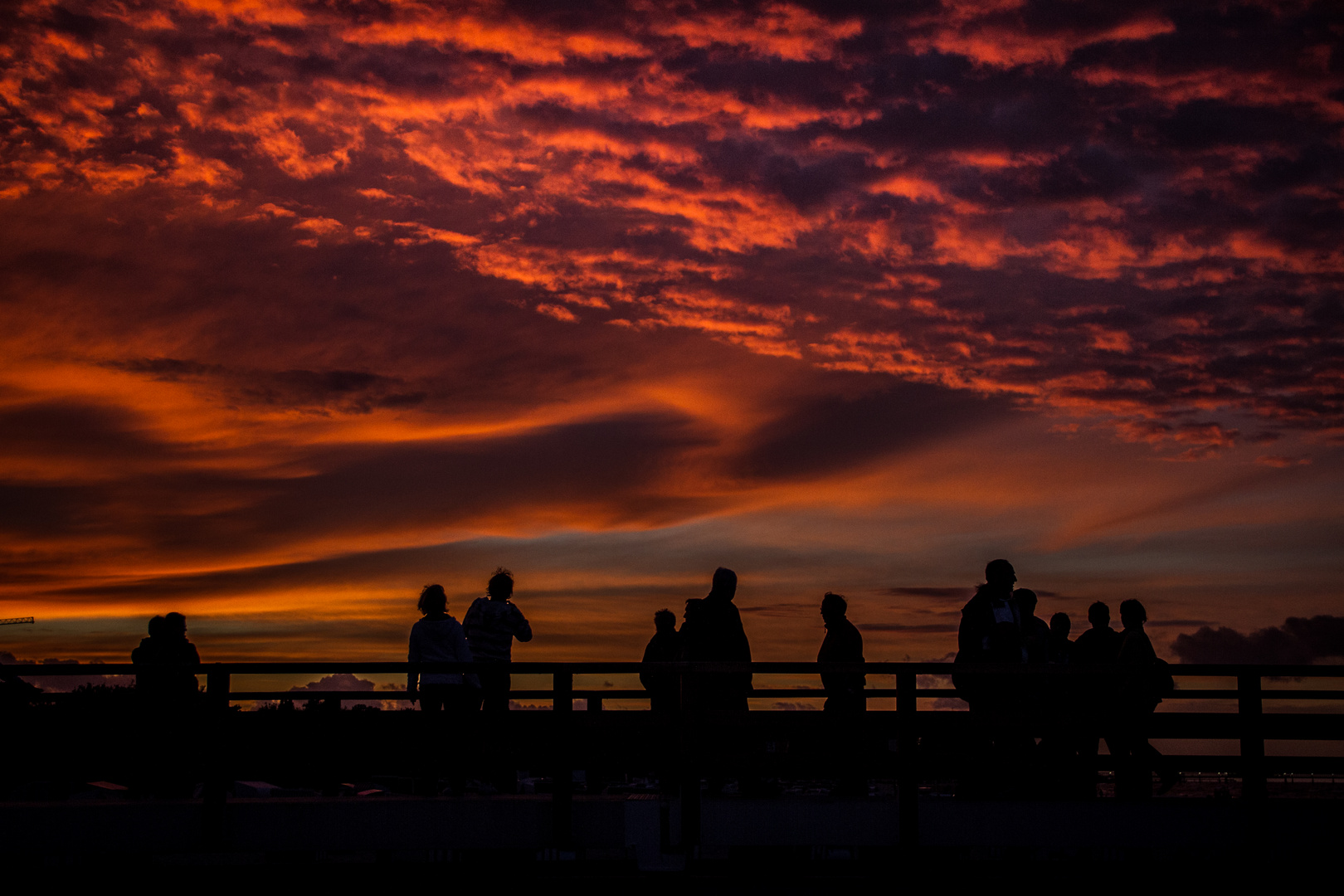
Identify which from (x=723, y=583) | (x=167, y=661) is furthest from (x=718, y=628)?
(x=167, y=661)

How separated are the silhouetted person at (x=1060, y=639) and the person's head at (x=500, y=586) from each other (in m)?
5.69

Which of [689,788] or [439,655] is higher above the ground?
[439,655]

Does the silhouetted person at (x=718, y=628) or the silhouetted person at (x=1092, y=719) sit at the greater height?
the silhouetted person at (x=718, y=628)

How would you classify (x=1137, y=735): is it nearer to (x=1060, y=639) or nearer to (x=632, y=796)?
(x=1060, y=639)

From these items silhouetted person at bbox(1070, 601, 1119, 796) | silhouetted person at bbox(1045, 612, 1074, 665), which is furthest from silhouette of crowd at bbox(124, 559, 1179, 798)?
silhouetted person at bbox(1045, 612, 1074, 665)

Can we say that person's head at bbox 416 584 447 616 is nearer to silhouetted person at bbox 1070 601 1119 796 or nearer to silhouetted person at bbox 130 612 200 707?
silhouetted person at bbox 130 612 200 707

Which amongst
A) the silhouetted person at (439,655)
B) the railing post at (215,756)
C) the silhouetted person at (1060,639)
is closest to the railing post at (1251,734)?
the silhouetted person at (1060,639)

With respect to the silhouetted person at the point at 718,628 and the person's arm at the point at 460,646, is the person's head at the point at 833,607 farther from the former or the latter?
the person's arm at the point at 460,646

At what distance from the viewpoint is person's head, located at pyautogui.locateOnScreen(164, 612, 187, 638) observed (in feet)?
37.9

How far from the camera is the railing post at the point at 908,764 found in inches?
410

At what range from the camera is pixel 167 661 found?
1139cm

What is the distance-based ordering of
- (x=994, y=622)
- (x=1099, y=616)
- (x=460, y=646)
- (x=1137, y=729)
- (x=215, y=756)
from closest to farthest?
(x=215, y=756)
(x=1137, y=729)
(x=994, y=622)
(x=460, y=646)
(x=1099, y=616)

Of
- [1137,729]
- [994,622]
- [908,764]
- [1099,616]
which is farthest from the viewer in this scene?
[1099,616]

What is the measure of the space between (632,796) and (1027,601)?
420 cm
